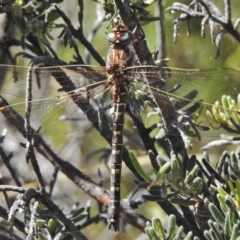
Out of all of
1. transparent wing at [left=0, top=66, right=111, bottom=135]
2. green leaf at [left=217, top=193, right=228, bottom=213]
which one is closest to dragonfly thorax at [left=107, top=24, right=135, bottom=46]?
transparent wing at [left=0, top=66, right=111, bottom=135]

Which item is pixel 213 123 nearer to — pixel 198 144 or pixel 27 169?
pixel 198 144

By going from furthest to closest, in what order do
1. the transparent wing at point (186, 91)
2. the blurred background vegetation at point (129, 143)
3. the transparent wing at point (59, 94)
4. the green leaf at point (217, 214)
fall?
1. the blurred background vegetation at point (129, 143)
2. the transparent wing at point (59, 94)
3. the transparent wing at point (186, 91)
4. the green leaf at point (217, 214)

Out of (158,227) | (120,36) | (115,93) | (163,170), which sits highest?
(120,36)

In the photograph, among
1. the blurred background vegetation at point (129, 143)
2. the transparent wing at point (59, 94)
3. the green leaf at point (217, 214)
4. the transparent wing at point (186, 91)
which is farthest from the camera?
the blurred background vegetation at point (129, 143)

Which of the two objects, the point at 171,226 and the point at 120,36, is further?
the point at 120,36

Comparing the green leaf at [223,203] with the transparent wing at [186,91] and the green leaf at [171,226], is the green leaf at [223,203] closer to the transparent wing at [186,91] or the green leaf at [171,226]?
the green leaf at [171,226]

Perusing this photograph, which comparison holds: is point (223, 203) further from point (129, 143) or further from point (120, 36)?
point (129, 143)

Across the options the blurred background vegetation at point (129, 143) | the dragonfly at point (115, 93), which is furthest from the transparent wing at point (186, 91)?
the blurred background vegetation at point (129, 143)

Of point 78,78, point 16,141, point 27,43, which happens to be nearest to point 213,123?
point 78,78

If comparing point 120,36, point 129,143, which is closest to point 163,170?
point 120,36
